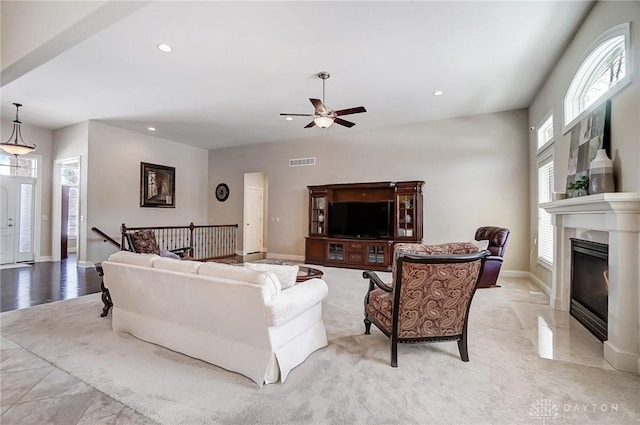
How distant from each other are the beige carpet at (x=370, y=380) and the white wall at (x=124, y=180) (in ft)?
13.1

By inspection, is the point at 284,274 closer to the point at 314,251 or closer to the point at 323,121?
the point at 323,121

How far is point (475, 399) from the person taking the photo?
202cm

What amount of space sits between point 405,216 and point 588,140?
3.55m

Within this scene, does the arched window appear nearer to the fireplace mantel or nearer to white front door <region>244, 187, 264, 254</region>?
the fireplace mantel

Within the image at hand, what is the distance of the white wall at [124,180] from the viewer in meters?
6.73

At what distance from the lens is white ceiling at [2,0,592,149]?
118 inches

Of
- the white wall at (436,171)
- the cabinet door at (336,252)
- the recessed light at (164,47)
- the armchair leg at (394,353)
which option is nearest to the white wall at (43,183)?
the white wall at (436,171)

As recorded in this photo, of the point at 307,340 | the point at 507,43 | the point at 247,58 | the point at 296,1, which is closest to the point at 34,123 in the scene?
the point at 247,58

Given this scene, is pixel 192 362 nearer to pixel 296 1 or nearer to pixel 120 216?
pixel 296 1

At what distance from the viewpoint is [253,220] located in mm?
9281

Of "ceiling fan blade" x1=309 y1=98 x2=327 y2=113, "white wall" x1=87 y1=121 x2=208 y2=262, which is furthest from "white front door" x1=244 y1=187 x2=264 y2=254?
"ceiling fan blade" x1=309 y1=98 x2=327 y2=113

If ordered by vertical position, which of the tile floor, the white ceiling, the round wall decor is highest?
the white ceiling

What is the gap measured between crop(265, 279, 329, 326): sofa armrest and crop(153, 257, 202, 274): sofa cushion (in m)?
0.79

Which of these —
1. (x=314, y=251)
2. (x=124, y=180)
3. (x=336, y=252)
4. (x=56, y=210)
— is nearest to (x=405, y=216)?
(x=336, y=252)
